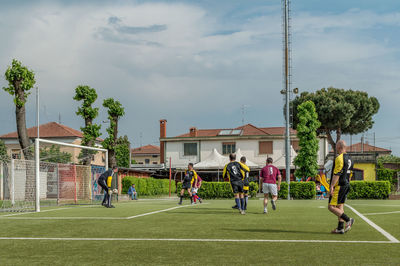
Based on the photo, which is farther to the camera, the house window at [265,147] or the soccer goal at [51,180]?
the house window at [265,147]

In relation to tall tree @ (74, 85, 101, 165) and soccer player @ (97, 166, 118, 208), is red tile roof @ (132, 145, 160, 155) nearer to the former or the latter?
tall tree @ (74, 85, 101, 165)

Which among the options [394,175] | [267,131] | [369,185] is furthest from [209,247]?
[267,131]

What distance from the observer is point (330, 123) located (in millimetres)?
59625

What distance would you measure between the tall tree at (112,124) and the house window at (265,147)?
2459cm

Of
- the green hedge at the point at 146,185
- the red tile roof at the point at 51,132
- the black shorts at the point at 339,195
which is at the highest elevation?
the red tile roof at the point at 51,132

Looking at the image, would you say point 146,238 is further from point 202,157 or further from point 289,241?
point 202,157

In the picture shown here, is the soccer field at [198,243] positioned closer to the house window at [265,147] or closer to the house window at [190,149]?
the house window at [265,147]

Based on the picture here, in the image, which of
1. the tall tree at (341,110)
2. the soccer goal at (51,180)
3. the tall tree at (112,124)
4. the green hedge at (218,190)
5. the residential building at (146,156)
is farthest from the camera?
the residential building at (146,156)

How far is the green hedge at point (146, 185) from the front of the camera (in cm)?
4316

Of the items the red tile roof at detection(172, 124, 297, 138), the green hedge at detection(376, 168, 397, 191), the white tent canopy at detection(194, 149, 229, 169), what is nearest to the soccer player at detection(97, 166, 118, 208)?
the white tent canopy at detection(194, 149, 229, 169)

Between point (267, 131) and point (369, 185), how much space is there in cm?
3281

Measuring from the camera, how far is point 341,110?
5869 cm

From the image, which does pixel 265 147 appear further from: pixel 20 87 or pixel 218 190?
pixel 20 87

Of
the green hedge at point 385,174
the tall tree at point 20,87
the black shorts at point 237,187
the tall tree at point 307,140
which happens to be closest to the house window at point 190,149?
the green hedge at point 385,174
